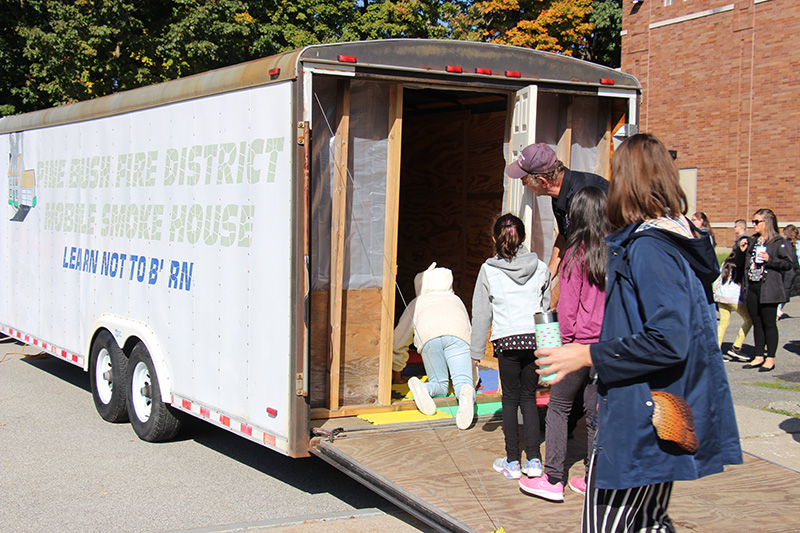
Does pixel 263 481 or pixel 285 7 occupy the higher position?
pixel 285 7

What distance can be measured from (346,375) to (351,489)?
0.87 meters

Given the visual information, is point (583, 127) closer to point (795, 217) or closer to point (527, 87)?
point (527, 87)

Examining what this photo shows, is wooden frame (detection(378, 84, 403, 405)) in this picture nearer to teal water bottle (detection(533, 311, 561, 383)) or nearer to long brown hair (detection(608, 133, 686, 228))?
teal water bottle (detection(533, 311, 561, 383))

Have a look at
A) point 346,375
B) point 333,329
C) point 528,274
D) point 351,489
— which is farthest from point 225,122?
point 351,489

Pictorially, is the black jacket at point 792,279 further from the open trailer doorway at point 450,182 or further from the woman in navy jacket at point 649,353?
the woman in navy jacket at point 649,353

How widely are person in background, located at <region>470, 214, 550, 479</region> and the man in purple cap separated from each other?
34 centimetres

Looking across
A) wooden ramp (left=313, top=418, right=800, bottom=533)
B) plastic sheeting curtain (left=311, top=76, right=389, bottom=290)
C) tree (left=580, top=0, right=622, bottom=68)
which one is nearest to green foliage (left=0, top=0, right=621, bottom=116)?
tree (left=580, top=0, right=622, bottom=68)

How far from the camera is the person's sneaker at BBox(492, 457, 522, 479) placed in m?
4.69

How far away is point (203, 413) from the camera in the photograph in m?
5.74

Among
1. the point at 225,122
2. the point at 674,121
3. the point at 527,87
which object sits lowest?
the point at 225,122

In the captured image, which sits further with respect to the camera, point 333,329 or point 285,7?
point 285,7

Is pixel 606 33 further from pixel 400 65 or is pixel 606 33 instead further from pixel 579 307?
pixel 579 307

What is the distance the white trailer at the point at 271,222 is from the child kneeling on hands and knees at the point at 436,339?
49cm

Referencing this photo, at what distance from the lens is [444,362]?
643 cm
